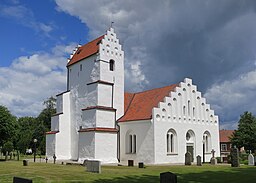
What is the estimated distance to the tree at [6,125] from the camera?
3834 cm

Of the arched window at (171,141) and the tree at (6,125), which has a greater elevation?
the tree at (6,125)

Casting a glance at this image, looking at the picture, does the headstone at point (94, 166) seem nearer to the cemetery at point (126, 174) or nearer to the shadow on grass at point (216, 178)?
the cemetery at point (126, 174)

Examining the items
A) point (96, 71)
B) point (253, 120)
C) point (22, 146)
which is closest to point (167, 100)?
point (96, 71)

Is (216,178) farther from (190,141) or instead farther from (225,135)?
(225,135)

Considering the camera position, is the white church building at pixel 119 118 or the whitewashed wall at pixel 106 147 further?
the white church building at pixel 119 118

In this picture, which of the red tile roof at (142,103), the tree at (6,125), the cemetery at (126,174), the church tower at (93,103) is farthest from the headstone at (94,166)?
the tree at (6,125)

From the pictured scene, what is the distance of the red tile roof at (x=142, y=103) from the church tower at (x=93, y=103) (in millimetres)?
1350

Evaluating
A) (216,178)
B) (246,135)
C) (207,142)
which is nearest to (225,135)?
(246,135)

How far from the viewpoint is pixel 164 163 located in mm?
33188

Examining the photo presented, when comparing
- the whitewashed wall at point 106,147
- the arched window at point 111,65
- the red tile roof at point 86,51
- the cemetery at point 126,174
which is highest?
the red tile roof at point 86,51

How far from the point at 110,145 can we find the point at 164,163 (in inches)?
252

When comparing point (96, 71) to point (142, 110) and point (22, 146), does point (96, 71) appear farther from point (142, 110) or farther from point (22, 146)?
point (22, 146)

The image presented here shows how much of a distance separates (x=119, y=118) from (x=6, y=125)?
48.5ft

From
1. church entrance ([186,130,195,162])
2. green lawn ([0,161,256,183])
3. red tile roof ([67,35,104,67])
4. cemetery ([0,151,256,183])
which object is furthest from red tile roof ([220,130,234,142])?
green lawn ([0,161,256,183])
